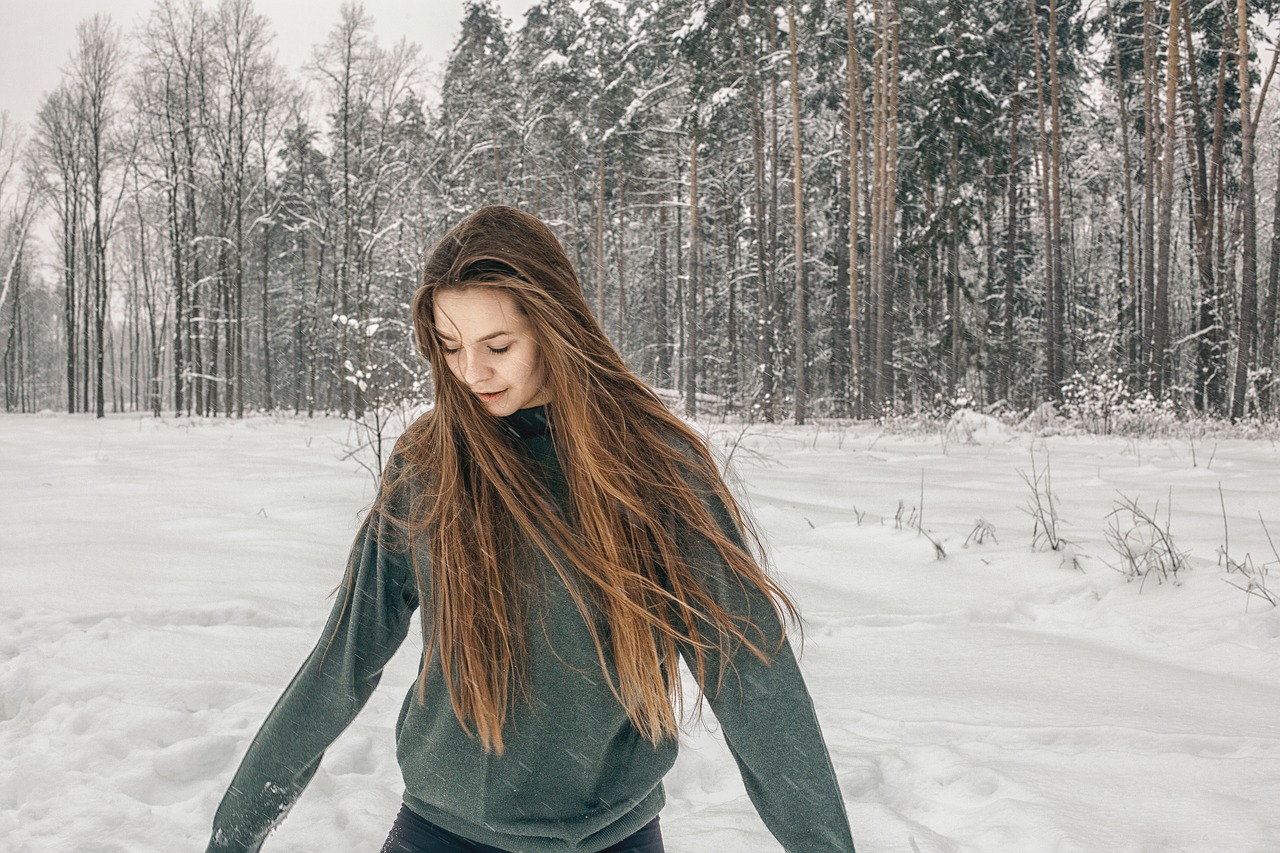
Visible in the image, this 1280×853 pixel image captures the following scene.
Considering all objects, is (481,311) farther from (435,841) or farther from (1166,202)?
(1166,202)

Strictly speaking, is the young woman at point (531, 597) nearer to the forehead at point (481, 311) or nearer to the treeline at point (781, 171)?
the forehead at point (481, 311)

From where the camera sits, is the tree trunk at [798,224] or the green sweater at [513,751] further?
the tree trunk at [798,224]

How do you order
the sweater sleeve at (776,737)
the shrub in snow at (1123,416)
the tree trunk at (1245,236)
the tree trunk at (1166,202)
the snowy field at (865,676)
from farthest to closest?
the tree trunk at (1166,202), the tree trunk at (1245,236), the shrub in snow at (1123,416), the snowy field at (865,676), the sweater sleeve at (776,737)

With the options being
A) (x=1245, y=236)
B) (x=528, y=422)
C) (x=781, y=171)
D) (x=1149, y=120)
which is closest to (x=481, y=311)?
(x=528, y=422)

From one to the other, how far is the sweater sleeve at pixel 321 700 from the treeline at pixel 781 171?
14136mm

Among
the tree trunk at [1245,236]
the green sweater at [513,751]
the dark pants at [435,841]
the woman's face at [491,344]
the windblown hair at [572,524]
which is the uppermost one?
the tree trunk at [1245,236]

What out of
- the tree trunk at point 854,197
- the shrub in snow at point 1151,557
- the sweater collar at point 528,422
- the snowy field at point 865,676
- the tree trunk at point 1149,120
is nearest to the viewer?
the sweater collar at point 528,422

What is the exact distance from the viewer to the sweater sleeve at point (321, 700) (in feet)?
4.29

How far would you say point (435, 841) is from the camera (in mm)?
1355

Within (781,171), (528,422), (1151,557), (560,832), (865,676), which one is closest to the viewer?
(560,832)

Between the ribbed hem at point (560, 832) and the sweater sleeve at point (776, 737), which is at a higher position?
the sweater sleeve at point (776, 737)

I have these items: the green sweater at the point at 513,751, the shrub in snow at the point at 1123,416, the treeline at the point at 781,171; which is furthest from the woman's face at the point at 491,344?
the treeline at the point at 781,171

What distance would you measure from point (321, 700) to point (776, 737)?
76cm

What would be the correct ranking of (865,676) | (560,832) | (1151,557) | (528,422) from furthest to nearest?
(1151,557) → (865,676) → (528,422) → (560,832)
